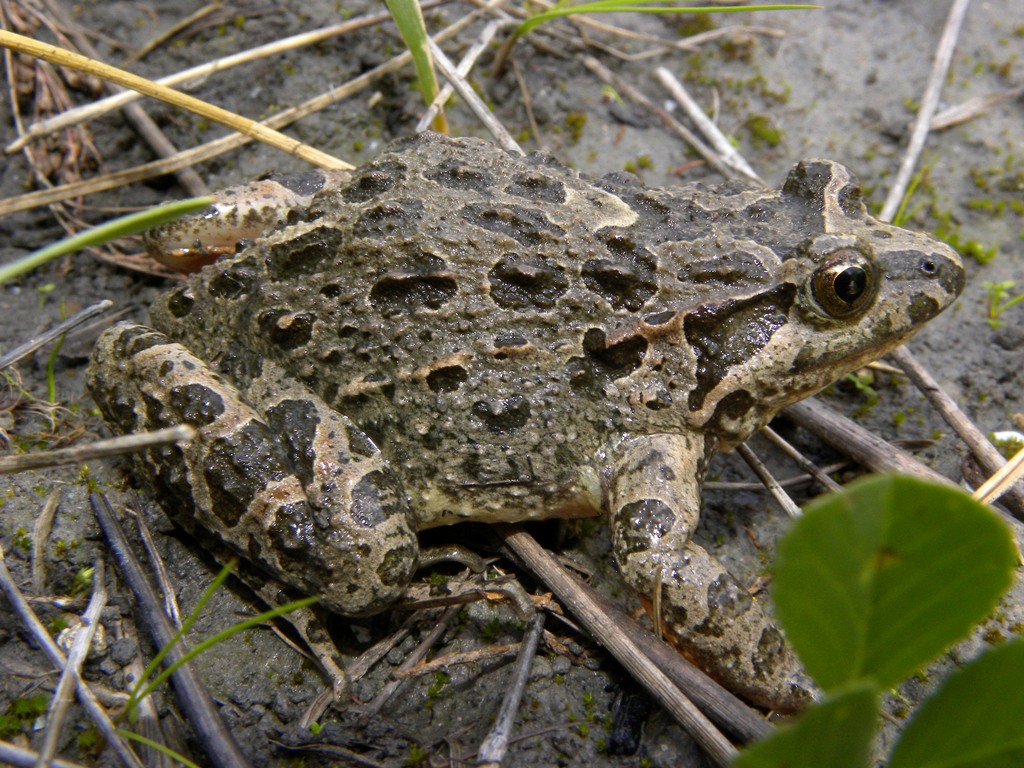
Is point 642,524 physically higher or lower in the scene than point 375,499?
higher

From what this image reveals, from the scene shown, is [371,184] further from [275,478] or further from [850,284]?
[850,284]

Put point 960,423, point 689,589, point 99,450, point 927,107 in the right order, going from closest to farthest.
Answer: point 99,450, point 689,589, point 960,423, point 927,107

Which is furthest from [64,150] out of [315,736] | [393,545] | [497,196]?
[315,736]

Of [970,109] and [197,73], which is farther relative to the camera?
[970,109]

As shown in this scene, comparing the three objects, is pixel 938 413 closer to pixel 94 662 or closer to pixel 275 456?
pixel 275 456

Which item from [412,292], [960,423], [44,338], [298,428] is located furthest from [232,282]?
[960,423]

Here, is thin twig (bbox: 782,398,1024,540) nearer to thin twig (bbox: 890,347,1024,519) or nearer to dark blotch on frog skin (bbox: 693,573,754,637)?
thin twig (bbox: 890,347,1024,519)

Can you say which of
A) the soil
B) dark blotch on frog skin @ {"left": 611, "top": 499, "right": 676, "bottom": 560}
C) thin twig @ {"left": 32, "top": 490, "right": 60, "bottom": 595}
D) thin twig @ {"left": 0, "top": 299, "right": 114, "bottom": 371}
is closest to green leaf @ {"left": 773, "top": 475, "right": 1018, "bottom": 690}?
dark blotch on frog skin @ {"left": 611, "top": 499, "right": 676, "bottom": 560}
